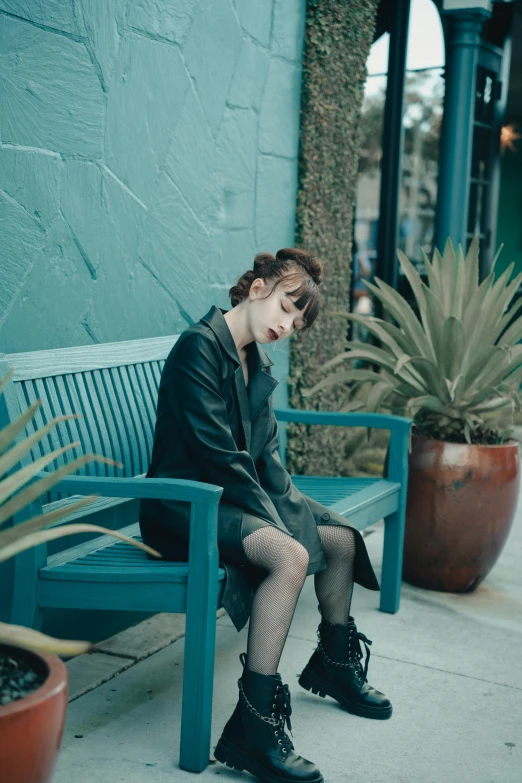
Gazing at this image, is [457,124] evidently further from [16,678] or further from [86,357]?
[16,678]

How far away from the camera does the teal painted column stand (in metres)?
6.80

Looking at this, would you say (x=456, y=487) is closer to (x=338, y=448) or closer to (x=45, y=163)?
(x=338, y=448)

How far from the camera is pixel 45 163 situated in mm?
3221

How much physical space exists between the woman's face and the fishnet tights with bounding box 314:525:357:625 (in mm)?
655

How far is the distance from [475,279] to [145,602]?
8.01 feet

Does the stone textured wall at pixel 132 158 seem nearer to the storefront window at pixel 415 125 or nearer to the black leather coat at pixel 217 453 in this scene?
the black leather coat at pixel 217 453

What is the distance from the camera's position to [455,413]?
4188mm

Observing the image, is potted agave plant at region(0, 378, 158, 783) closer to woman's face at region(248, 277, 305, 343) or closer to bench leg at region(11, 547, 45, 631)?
bench leg at region(11, 547, 45, 631)

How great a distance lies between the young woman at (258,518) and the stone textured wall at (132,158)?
71cm

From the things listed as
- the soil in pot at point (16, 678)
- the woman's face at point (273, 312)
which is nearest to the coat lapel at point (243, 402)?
the woman's face at point (273, 312)

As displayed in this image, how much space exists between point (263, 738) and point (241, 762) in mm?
Result: 102

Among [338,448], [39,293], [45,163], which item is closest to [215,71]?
[45,163]

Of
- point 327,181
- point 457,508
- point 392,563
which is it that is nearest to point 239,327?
point 392,563

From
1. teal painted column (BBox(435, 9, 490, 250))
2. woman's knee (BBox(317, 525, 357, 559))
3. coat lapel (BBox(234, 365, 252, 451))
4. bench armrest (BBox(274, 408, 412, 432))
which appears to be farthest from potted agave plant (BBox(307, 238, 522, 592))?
teal painted column (BBox(435, 9, 490, 250))
